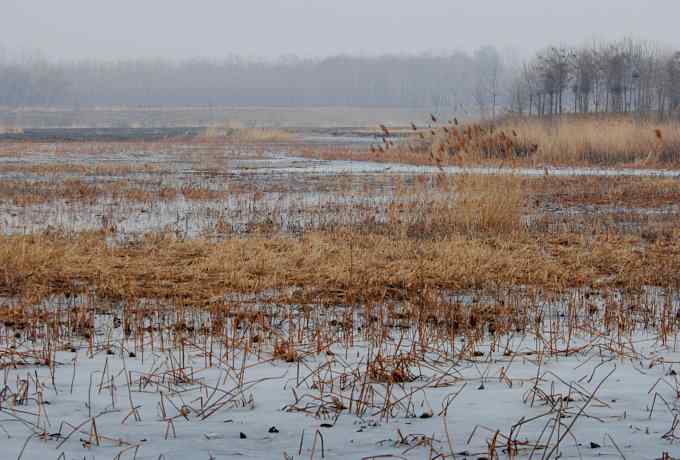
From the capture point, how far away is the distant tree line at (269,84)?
145375 mm

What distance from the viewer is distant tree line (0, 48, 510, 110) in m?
145

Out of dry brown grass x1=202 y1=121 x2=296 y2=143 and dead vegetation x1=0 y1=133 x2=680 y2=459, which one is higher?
dry brown grass x1=202 y1=121 x2=296 y2=143

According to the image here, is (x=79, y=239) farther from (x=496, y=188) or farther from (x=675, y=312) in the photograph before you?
(x=675, y=312)

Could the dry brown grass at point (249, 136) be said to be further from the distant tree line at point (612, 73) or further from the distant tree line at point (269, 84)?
the distant tree line at point (269, 84)

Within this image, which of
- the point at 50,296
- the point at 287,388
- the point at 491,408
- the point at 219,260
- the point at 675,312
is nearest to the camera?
the point at 491,408

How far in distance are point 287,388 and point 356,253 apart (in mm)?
4957

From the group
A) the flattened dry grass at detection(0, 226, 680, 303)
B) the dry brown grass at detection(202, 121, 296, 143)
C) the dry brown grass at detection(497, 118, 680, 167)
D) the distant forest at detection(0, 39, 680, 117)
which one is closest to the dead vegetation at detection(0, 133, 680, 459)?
the flattened dry grass at detection(0, 226, 680, 303)

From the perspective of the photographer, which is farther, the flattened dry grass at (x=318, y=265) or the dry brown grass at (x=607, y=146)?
the dry brown grass at (x=607, y=146)

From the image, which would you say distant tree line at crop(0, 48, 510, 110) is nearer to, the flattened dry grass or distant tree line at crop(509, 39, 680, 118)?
distant tree line at crop(509, 39, 680, 118)

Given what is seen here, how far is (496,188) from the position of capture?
12.7 meters

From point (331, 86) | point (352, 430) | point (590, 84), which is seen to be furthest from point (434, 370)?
point (331, 86)

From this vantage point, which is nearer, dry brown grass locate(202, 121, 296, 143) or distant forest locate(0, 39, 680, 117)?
dry brown grass locate(202, 121, 296, 143)

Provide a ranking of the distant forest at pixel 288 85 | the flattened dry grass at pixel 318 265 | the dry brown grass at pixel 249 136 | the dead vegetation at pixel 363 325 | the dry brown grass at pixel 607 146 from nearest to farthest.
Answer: the dead vegetation at pixel 363 325
the flattened dry grass at pixel 318 265
the dry brown grass at pixel 607 146
the dry brown grass at pixel 249 136
the distant forest at pixel 288 85

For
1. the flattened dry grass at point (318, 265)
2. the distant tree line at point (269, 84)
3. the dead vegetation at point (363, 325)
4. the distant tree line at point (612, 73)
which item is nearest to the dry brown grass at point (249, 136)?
the distant tree line at point (612, 73)
